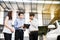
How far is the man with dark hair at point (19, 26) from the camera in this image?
5.18 feet

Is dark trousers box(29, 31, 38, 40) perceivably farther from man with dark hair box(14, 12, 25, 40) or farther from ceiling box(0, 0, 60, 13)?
ceiling box(0, 0, 60, 13)

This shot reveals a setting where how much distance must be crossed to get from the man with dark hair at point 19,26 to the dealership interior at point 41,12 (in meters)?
0.05

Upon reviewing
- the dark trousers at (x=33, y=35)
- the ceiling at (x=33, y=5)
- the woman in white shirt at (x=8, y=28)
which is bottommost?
the dark trousers at (x=33, y=35)

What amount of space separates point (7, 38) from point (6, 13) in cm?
37

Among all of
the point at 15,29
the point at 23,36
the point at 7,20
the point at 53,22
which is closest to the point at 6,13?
the point at 7,20

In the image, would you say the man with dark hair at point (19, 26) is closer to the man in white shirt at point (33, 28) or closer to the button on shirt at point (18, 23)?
the button on shirt at point (18, 23)

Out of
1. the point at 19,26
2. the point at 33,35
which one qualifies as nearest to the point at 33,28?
the point at 33,35

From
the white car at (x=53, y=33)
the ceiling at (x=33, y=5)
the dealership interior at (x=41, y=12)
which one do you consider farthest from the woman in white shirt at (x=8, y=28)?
the white car at (x=53, y=33)

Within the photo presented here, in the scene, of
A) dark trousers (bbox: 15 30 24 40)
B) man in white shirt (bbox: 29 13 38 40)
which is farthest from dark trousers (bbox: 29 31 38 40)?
dark trousers (bbox: 15 30 24 40)

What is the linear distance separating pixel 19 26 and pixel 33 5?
1.24 ft

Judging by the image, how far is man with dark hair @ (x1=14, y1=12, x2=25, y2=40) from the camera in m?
1.58

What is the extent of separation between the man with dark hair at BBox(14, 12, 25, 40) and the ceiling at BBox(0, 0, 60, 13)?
12cm

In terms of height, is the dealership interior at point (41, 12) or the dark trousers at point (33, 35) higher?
the dealership interior at point (41, 12)

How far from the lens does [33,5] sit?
162cm
